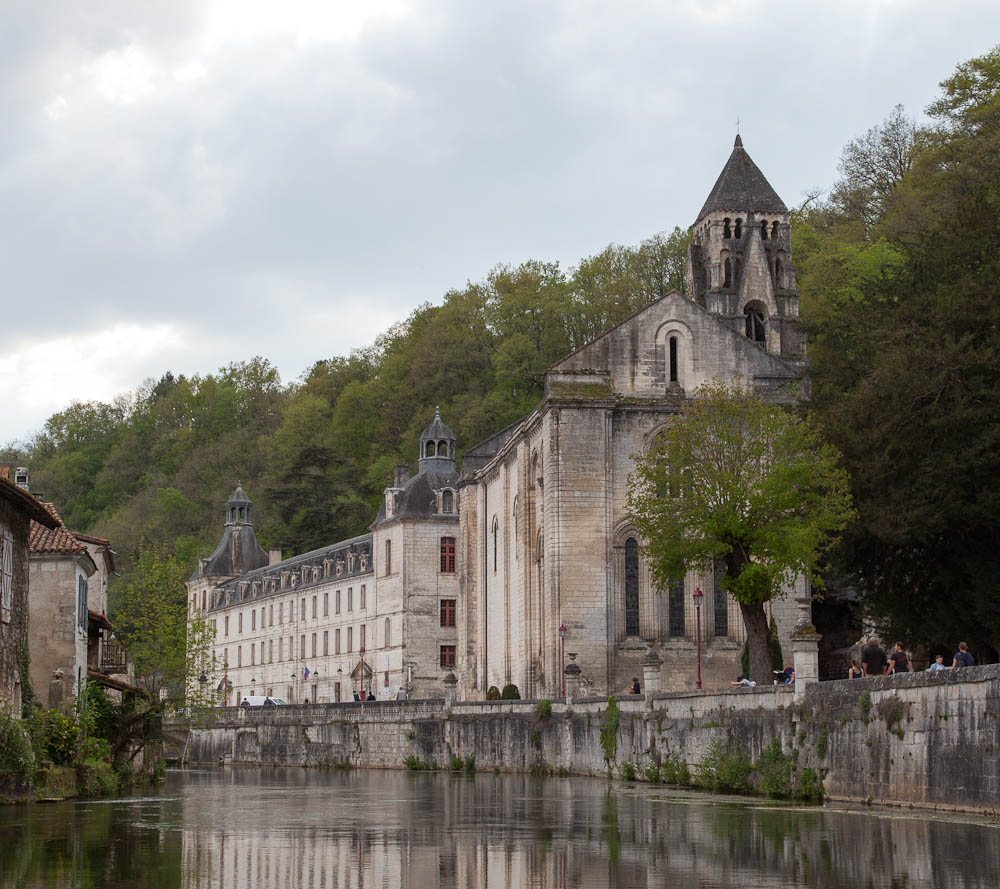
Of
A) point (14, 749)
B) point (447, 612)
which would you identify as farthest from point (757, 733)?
point (447, 612)

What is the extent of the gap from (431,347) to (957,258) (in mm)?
59192

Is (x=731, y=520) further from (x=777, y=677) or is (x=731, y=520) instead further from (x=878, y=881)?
(x=878, y=881)

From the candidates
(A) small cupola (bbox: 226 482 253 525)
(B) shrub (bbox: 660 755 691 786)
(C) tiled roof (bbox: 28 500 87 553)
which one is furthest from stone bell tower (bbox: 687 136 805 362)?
(A) small cupola (bbox: 226 482 253 525)

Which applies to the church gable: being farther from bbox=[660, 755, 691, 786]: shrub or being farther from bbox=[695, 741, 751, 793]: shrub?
bbox=[695, 741, 751, 793]: shrub

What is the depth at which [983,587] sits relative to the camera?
34.2m

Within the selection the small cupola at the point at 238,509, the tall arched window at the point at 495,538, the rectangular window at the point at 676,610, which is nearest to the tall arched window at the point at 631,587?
the rectangular window at the point at 676,610

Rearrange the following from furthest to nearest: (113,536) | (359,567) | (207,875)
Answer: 1. (113,536)
2. (359,567)
3. (207,875)

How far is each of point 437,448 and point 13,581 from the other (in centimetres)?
4930

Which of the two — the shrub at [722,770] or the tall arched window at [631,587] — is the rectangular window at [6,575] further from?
the tall arched window at [631,587]

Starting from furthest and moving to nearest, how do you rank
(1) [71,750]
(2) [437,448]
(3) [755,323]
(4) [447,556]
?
(2) [437,448] → (4) [447,556] → (3) [755,323] → (1) [71,750]

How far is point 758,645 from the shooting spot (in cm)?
3659

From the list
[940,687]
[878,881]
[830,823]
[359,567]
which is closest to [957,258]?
[940,687]

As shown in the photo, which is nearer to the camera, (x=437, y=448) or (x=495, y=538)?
(x=495, y=538)

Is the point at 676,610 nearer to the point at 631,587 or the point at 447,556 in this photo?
the point at 631,587
